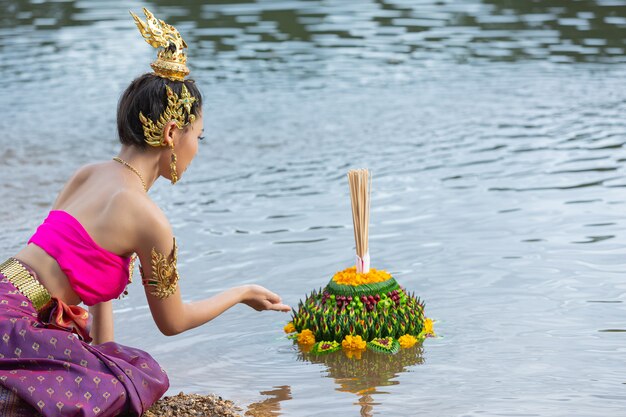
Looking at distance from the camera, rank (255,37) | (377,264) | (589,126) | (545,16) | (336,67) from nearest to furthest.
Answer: (377,264)
(589,126)
(336,67)
(255,37)
(545,16)

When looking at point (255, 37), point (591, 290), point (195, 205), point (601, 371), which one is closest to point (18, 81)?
point (255, 37)

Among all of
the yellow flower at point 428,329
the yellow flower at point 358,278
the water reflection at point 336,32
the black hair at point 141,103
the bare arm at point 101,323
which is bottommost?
the water reflection at point 336,32

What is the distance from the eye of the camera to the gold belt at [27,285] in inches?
142

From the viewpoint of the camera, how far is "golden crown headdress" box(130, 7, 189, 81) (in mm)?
3760

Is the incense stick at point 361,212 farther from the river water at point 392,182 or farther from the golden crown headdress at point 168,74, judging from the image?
the golden crown headdress at point 168,74

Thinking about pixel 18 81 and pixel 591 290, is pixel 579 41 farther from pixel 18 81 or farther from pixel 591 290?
pixel 591 290

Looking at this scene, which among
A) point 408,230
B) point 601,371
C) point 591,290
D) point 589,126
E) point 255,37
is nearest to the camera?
point 601,371

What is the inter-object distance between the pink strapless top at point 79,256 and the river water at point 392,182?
0.80 m

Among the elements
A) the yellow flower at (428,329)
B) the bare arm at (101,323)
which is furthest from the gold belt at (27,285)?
the yellow flower at (428,329)

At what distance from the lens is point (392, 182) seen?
296 inches

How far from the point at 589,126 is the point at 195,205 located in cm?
330

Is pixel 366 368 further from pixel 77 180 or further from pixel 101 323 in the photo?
pixel 77 180

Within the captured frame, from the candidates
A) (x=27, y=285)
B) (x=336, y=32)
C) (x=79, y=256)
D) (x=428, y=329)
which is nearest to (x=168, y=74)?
(x=79, y=256)

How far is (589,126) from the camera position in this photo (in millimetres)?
8812
